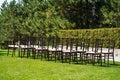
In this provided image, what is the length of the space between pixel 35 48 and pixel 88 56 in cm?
328

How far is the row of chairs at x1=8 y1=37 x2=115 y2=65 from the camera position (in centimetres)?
1697

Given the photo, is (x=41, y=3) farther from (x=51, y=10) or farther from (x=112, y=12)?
(x=112, y=12)

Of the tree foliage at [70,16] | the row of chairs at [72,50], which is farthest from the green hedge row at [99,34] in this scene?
the tree foliage at [70,16]

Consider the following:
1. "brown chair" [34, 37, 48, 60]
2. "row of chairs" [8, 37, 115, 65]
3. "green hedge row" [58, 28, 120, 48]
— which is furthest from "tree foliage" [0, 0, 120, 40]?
"brown chair" [34, 37, 48, 60]

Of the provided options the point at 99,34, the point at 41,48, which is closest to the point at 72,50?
the point at 41,48

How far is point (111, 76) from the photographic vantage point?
11.5 metres

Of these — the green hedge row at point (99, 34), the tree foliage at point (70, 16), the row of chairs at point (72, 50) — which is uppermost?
the tree foliage at point (70, 16)

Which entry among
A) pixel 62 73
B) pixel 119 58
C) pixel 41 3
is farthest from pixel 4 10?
pixel 62 73

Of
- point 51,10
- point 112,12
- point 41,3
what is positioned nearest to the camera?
point 112,12

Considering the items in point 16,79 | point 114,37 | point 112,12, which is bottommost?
point 16,79

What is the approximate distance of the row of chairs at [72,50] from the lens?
17.0 m

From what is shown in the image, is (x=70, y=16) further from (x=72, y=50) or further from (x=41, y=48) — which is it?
(x=72, y=50)

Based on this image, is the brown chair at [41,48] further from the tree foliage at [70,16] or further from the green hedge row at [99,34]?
the tree foliage at [70,16]

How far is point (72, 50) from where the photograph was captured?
688 inches
